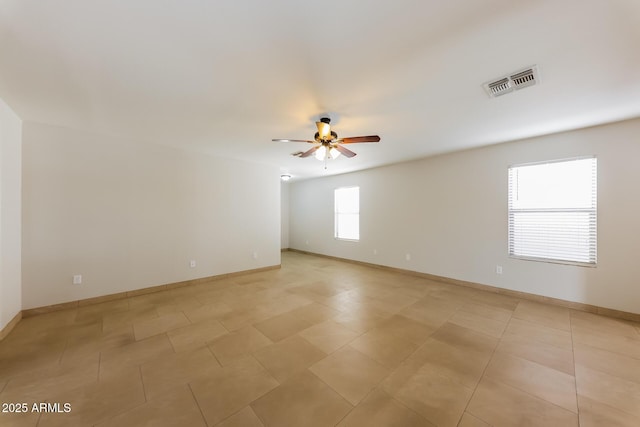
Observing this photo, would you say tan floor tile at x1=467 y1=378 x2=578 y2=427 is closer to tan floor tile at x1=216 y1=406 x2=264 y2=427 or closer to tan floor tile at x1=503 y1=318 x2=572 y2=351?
tan floor tile at x1=503 y1=318 x2=572 y2=351

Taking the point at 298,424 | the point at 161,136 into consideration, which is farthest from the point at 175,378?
the point at 161,136

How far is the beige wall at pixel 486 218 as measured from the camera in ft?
10.1

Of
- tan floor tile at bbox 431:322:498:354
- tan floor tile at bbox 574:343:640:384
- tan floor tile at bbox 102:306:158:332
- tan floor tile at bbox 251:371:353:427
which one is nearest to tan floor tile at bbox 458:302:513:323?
tan floor tile at bbox 431:322:498:354

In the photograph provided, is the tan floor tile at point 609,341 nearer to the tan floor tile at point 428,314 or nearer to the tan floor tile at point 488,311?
the tan floor tile at point 488,311

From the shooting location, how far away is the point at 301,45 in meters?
1.71

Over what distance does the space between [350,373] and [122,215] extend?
4195 millimetres

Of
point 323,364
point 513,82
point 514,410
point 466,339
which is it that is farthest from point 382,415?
point 513,82

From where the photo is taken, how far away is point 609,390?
1838 mm

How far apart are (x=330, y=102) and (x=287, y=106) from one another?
1.64 feet

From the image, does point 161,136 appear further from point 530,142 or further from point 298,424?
point 530,142

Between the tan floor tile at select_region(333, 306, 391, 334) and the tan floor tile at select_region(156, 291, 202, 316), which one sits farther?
the tan floor tile at select_region(156, 291, 202, 316)

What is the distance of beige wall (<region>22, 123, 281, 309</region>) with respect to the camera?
319cm

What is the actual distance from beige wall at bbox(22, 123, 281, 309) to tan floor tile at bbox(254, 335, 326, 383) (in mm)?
2982

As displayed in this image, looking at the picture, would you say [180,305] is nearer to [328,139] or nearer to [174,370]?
[174,370]
